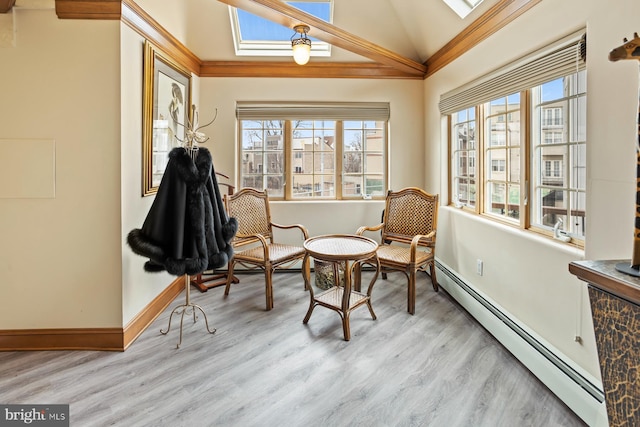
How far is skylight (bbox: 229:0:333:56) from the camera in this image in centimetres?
371

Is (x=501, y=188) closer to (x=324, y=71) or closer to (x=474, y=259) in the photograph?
(x=474, y=259)

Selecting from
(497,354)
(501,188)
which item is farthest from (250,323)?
(501,188)

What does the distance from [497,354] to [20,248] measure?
132 inches

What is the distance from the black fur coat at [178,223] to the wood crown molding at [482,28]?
230 cm

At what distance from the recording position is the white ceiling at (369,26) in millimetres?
3258

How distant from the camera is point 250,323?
2822 millimetres

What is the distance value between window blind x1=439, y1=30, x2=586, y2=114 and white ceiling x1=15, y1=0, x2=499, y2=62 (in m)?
0.67

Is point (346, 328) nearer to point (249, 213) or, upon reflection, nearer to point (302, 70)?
point (249, 213)

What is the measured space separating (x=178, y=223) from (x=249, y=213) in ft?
4.63

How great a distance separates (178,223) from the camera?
2217mm

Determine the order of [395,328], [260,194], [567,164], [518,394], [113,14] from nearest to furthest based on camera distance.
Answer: [518,394]
[567,164]
[113,14]
[395,328]
[260,194]

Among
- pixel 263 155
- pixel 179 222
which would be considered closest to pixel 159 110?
pixel 179 222

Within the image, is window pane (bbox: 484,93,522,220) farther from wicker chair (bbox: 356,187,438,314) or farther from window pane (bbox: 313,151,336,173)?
window pane (bbox: 313,151,336,173)

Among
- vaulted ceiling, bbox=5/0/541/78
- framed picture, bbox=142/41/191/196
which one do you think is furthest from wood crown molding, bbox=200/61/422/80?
framed picture, bbox=142/41/191/196
